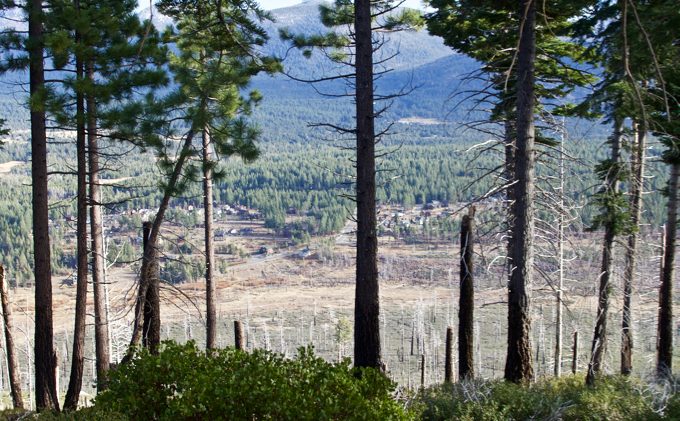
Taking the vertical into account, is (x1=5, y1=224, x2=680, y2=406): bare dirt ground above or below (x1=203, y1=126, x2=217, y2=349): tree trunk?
below

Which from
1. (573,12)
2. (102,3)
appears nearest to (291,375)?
(573,12)

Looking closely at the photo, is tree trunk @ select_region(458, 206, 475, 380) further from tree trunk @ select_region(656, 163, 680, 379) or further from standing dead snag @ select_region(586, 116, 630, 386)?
tree trunk @ select_region(656, 163, 680, 379)

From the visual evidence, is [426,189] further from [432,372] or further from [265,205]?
[432,372]

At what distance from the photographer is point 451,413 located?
6.62m

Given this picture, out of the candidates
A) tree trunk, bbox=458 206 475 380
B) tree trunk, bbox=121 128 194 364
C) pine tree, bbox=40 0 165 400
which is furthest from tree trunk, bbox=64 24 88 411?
tree trunk, bbox=458 206 475 380

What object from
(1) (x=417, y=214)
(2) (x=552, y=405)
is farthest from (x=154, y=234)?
(1) (x=417, y=214)

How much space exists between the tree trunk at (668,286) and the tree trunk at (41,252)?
9.36 meters

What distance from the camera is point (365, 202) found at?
8.44 m

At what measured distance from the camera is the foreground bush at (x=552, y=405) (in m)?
5.95

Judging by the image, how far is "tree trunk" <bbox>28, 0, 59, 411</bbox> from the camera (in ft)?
31.6

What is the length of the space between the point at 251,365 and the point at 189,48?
32.4 feet

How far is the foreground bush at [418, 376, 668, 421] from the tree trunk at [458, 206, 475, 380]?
3427 mm

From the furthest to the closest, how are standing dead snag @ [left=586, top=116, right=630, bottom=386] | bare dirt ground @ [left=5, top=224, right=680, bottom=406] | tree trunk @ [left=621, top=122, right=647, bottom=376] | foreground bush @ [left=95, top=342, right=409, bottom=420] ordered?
bare dirt ground @ [left=5, top=224, right=680, bottom=406]
tree trunk @ [left=621, top=122, right=647, bottom=376]
standing dead snag @ [left=586, top=116, right=630, bottom=386]
foreground bush @ [left=95, top=342, right=409, bottom=420]

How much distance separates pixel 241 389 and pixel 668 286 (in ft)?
28.7
